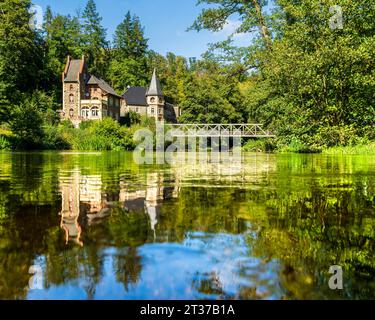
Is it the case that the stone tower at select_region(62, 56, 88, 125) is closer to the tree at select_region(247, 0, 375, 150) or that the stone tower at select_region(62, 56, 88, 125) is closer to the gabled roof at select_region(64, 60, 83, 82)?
the gabled roof at select_region(64, 60, 83, 82)

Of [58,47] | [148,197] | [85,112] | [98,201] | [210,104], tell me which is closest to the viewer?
[98,201]

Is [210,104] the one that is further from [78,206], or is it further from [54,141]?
[78,206]

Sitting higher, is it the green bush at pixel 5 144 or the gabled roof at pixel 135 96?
the gabled roof at pixel 135 96

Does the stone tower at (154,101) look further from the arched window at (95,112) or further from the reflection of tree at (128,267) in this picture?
the reflection of tree at (128,267)

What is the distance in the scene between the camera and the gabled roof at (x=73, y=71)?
68.5 meters

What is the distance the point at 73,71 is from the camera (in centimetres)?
6975

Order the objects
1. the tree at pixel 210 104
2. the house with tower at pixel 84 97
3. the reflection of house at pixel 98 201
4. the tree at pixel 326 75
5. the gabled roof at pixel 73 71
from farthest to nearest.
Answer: the gabled roof at pixel 73 71
the house with tower at pixel 84 97
the tree at pixel 210 104
the tree at pixel 326 75
the reflection of house at pixel 98 201

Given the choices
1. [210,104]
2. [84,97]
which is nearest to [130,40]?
[84,97]

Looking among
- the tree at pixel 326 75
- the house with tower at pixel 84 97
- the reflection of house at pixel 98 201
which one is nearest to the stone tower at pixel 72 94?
the house with tower at pixel 84 97

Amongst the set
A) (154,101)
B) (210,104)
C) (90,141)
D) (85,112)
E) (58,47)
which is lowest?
(90,141)

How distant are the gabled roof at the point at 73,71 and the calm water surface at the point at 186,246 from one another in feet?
219

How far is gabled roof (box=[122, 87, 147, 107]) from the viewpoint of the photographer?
82688mm

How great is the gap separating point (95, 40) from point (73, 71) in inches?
831
